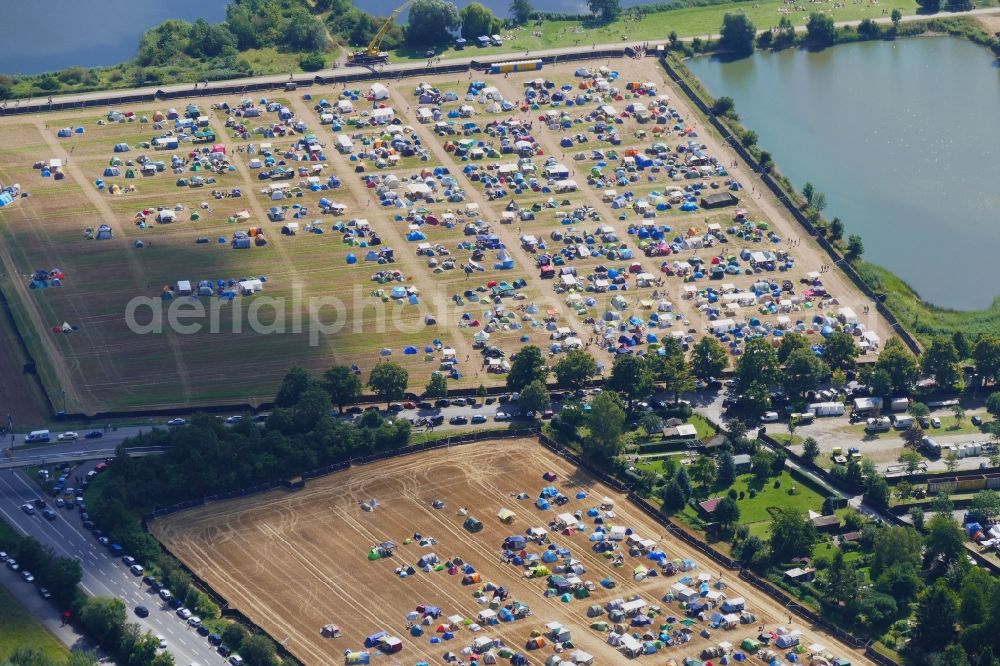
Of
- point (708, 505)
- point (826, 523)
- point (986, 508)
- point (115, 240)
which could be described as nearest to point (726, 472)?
point (708, 505)

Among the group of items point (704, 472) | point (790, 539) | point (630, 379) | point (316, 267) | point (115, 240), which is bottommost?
point (790, 539)

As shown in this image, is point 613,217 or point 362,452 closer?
point 362,452

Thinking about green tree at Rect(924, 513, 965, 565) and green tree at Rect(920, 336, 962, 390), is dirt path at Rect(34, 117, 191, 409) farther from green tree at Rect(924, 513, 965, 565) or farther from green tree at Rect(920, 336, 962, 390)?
green tree at Rect(920, 336, 962, 390)

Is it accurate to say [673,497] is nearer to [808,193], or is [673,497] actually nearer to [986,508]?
[986,508]

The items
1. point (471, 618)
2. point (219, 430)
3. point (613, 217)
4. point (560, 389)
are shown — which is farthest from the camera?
point (613, 217)

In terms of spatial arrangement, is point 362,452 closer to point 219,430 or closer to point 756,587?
point 219,430

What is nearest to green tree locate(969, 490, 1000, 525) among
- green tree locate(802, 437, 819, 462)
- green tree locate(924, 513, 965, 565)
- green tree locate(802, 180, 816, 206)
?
green tree locate(924, 513, 965, 565)

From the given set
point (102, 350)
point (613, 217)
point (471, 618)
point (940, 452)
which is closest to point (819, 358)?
point (940, 452)
